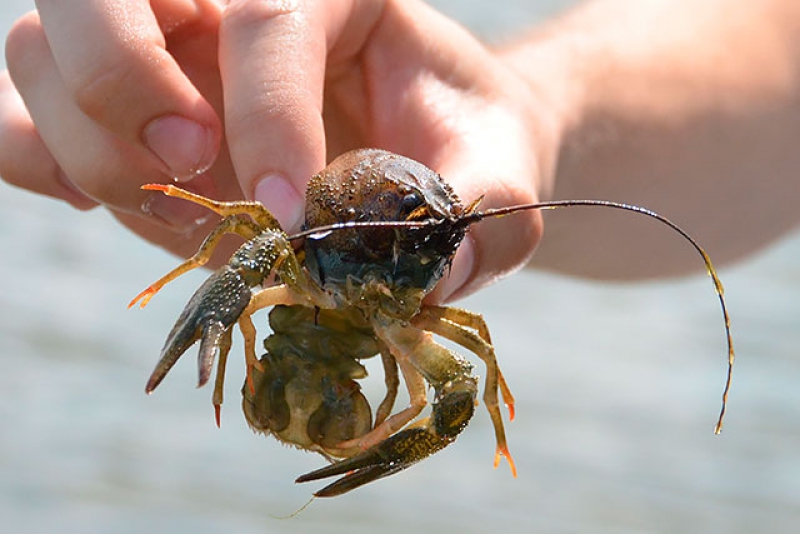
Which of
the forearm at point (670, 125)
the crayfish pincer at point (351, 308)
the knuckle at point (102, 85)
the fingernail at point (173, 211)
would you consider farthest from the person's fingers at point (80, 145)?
the forearm at point (670, 125)

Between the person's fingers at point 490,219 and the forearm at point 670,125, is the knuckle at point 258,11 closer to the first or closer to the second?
the person's fingers at point 490,219

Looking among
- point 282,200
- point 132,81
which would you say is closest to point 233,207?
point 282,200

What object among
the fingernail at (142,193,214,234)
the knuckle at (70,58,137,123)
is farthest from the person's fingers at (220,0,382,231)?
the fingernail at (142,193,214,234)

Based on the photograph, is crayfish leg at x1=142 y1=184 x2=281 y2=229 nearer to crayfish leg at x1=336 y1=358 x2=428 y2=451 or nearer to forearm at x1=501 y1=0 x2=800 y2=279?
crayfish leg at x1=336 y1=358 x2=428 y2=451

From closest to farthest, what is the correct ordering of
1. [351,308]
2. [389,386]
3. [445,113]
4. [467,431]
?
[351,308], [389,386], [445,113], [467,431]

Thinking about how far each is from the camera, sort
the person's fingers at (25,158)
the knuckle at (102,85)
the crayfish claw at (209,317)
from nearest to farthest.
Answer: the crayfish claw at (209,317) → the knuckle at (102,85) → the person's fingers at (25,158)

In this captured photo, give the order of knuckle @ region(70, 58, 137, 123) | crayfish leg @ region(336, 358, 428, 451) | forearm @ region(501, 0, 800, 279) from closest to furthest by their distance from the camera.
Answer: crayfish leg @ region(336, 358, 428, 451)
knuckle @ region(70, 58, 137, 123)
forearm @ region(501, 0, 800, 279)

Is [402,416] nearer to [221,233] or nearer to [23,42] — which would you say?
[221,233]
